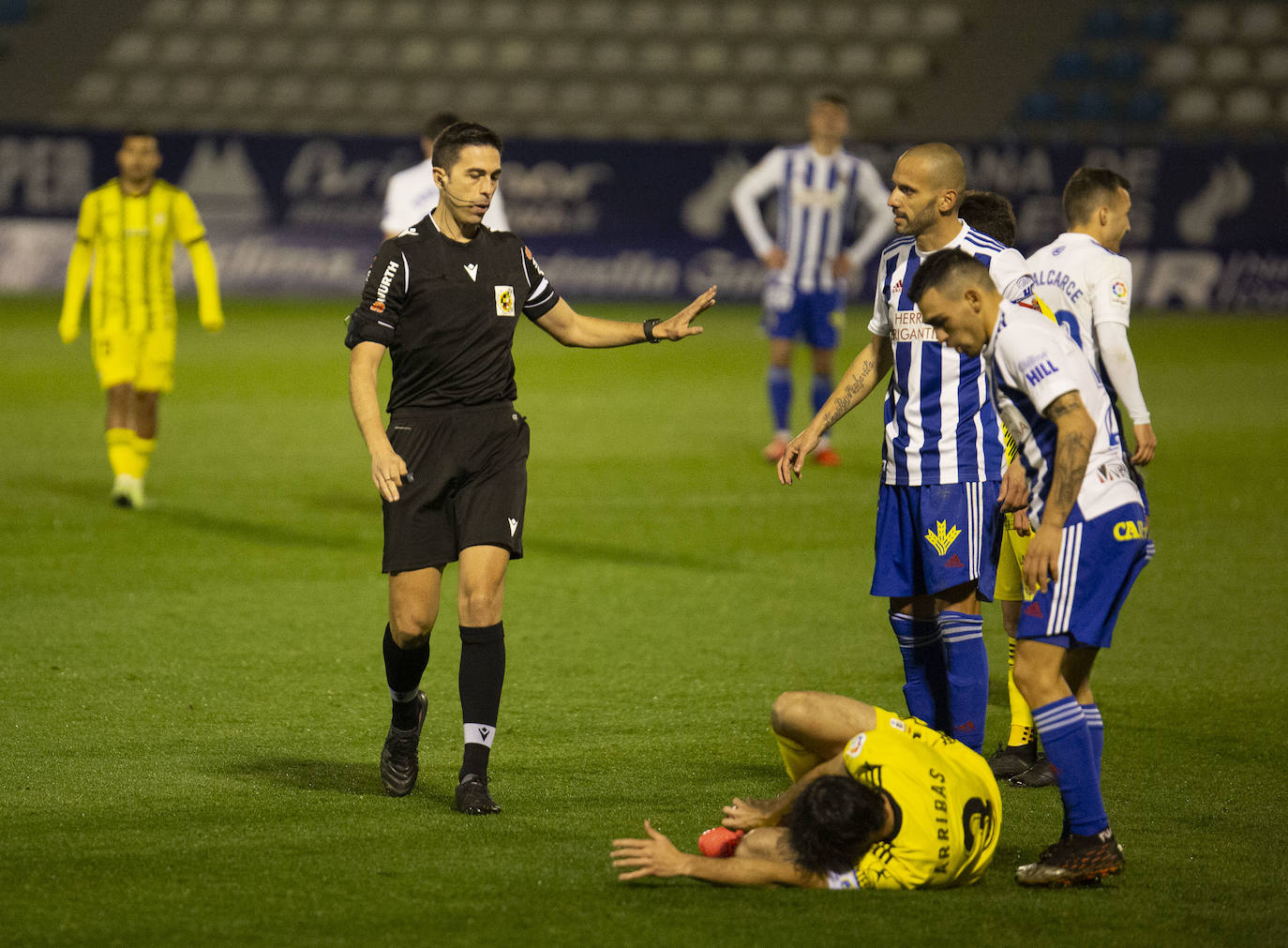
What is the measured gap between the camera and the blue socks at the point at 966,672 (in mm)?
5207

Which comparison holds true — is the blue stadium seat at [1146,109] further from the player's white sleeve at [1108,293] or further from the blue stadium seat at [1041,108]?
the player's white sleeve at [1108,293]

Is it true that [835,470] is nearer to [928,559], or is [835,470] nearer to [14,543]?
[14,543]

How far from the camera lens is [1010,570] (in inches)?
228

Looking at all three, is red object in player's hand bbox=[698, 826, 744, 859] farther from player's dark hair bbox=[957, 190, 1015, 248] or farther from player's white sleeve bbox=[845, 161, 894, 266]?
player's white sleeve bbox=[845, 161, 894, 266]

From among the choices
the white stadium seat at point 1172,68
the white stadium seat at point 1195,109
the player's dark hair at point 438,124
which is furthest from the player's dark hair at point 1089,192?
the white stadium seat at point 1172,68

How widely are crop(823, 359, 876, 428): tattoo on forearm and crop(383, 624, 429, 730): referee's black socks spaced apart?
1479mm

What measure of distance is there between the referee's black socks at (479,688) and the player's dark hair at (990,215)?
2050 millimetres

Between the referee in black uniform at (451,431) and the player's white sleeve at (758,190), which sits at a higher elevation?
the player's white sleeve at (758,190)

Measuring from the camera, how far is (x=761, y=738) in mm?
5910

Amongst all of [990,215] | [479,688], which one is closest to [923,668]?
[479,688]

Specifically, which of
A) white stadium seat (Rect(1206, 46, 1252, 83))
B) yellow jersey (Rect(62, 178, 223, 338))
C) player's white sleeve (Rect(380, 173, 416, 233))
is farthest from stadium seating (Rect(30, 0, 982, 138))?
player's white sleeve (Rect(380, 173, 416, 233))

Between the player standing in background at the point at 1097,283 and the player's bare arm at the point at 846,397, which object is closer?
the player's bare arm at the point at 846,397

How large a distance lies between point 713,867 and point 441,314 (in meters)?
1.88

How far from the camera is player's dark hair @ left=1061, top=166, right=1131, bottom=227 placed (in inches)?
227
